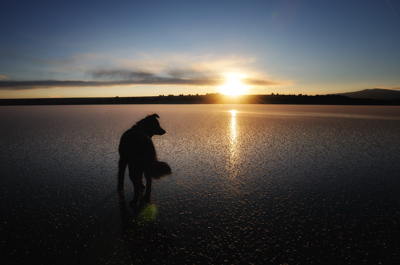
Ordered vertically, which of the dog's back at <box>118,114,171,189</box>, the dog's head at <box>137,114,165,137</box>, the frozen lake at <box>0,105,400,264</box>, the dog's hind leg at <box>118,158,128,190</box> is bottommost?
the frozen lake at <box>0,105,400,264</box>

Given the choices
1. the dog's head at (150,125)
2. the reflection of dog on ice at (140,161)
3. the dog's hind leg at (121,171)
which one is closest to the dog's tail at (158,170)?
the reflection of dog on ice at (140,161)

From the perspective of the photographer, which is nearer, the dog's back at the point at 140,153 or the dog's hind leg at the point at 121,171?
the dog's back at the point at 140,153

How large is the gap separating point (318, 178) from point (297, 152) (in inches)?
125

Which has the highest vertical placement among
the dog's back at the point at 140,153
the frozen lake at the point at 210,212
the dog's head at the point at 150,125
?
the dog's head at the point at 150,125

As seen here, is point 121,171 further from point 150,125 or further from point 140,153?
point 150,125

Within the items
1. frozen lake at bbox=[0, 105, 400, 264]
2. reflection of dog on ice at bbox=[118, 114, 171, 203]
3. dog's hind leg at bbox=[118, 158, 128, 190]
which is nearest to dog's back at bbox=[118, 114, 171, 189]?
reflection of dog on ice at bbox=[118, 114, 171, 203]

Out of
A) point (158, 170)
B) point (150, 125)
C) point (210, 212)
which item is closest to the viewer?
point (210, 212)

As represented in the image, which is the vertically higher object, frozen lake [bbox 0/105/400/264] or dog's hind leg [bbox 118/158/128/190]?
dog's hind leg [bbox 118/158/128/190]

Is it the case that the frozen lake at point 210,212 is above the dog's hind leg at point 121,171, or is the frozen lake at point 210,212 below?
below

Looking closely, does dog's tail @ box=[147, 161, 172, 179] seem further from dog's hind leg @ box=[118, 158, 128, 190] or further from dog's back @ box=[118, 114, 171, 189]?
dog's hind leg @ box=[118, 158, 128, 190]

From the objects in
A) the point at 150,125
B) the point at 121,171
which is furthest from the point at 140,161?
the point at 150,125

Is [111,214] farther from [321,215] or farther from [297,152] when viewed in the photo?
[297,152]

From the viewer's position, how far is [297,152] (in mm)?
9531

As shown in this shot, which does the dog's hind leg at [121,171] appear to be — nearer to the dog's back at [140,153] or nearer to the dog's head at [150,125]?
the dog's back at [140,153]
